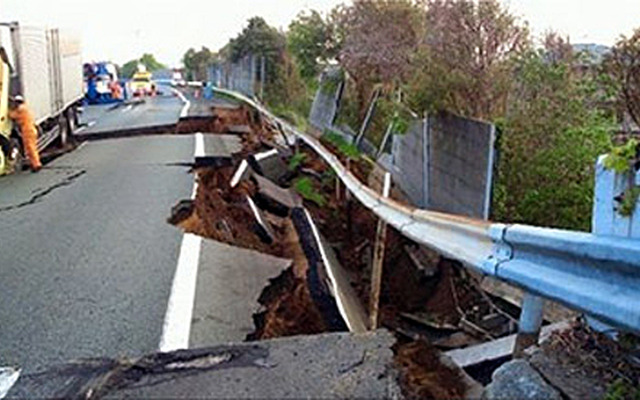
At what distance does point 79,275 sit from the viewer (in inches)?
239

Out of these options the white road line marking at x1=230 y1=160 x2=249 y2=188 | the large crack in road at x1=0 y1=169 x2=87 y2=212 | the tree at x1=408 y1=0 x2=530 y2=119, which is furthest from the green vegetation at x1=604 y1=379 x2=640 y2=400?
the white road line marking at x1=230 y1=160 x2=249 y2=188

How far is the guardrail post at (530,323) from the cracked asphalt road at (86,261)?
2440mm

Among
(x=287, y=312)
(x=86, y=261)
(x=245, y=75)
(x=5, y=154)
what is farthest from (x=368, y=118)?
(x=245, y=75)

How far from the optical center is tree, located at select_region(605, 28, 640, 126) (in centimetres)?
639

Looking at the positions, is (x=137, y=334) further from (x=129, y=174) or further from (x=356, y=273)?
(x=129, y=174)

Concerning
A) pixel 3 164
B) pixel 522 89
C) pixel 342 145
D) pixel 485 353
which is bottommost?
pixel 485 353

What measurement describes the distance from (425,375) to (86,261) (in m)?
Result: 4.21

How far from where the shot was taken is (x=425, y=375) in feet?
11.2

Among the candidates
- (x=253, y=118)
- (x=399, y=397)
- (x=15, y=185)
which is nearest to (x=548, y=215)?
(x=399, y=397)

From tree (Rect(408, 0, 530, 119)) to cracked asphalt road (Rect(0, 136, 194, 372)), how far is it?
13.8ft

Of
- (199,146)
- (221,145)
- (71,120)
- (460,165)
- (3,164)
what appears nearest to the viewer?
(460,165)

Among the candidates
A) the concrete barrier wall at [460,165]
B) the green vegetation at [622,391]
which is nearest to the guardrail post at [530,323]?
the green vegetation at [622,391]

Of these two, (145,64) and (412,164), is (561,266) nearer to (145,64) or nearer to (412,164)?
(412,164)

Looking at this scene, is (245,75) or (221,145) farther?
(245,75)
